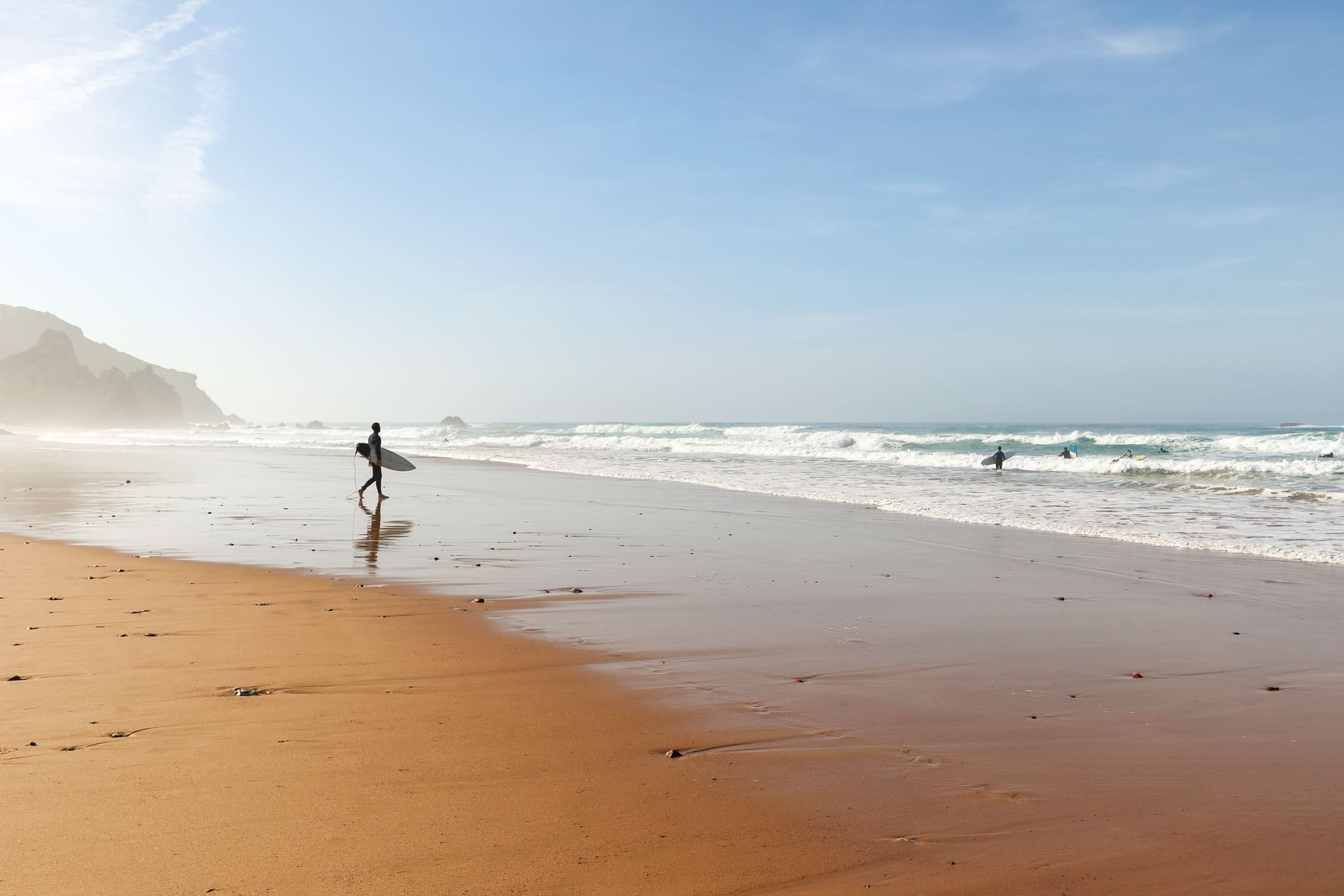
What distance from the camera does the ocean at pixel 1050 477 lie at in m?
14.4

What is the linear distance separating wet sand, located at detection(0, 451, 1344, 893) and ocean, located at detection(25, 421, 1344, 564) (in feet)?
8.08

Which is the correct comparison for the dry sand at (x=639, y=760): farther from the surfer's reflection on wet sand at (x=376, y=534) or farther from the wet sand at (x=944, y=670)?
the surfer's reflection on wet sand at (x=376, y=534)

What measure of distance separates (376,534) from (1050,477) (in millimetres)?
25362

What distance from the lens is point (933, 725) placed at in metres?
4.49

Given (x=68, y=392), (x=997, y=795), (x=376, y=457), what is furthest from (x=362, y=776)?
(x=68, y=392)

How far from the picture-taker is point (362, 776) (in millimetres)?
3629

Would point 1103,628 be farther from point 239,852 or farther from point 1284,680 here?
point 239,852

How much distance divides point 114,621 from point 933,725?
248 inches

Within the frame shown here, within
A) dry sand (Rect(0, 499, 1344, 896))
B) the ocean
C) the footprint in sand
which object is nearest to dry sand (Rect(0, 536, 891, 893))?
dry sand (Rect(0, 499, 1344, 896))

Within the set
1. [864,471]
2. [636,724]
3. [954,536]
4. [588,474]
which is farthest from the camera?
[864,471]

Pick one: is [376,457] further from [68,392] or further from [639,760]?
[68,392]

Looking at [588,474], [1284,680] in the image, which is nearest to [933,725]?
[1284,680]

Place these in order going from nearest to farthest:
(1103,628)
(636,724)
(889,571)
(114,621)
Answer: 1. (636,724)
2. (114,621)
3. (1103,628)
4. (889,571)

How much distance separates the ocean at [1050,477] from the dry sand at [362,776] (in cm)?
1117
